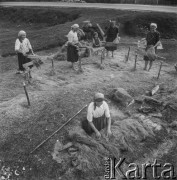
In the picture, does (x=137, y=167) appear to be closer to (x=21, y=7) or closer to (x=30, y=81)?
(x=30, y=81)

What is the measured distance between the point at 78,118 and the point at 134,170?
2345mm

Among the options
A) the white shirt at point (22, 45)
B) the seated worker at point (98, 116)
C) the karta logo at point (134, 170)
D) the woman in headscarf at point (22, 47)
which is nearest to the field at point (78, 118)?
the karta logo at point (134, 170)

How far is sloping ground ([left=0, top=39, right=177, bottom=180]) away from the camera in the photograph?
6012 millimetres

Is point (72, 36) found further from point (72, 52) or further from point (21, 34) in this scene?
point (21, 34)

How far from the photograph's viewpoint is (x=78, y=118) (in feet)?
24.7

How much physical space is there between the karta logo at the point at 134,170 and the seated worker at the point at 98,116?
2.54 feet

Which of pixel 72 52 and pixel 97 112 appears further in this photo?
pixel 72 52

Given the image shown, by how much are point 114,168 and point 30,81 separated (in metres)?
5.22

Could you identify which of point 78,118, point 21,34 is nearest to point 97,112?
point 78,118

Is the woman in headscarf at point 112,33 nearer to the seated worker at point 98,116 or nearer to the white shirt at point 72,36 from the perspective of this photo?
the white shirt at point 72,36

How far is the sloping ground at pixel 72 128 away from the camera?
601cm

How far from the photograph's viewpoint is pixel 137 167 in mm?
6176

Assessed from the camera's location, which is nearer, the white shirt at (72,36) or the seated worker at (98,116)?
the seated worker at (98,116)

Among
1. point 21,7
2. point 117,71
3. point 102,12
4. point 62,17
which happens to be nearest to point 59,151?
point 117,71
